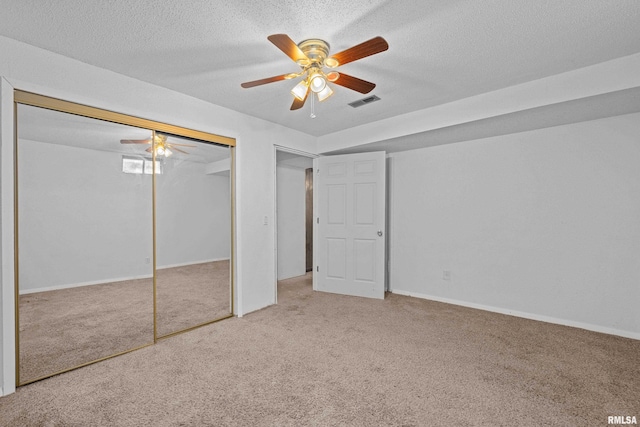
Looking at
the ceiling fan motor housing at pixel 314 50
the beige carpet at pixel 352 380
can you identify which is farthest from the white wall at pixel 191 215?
the ceiling fan motor housing at pixel 314 50

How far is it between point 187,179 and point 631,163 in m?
4.68

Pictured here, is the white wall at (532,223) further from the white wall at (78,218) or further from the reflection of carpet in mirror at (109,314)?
the white wall at (78,218)

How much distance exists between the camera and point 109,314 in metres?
2.68

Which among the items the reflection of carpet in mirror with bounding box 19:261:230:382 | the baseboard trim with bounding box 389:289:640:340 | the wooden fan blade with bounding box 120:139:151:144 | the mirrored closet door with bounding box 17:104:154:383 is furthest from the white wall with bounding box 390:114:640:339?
the mirrored closet door with bounding box 17:104:154:383

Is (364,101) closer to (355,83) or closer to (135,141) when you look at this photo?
(355,83)

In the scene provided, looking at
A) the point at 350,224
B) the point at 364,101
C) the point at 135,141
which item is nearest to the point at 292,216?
the point at 350,224

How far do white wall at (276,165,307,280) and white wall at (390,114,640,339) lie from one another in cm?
199

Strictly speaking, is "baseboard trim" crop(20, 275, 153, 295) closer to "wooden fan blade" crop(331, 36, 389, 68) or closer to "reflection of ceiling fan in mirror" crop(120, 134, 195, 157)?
"reflection of ceiling fan in mirror" crop(120, 134, 195, 157)

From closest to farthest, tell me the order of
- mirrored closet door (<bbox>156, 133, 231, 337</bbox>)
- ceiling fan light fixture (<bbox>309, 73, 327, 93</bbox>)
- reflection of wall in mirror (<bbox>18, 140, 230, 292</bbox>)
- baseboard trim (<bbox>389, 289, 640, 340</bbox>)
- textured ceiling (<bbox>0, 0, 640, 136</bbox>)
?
textured ceiling (<bbox>0, 0, 640, 136</bbox>), ceiling fan light fixture (<bbox>309, 73, 327, 93</bbox>), reflection of wall in mirror (<bbox>18, 140, 230, 292</bbox>), baseboard trim (<bbox>389, 289, 640, 340</bbox>), mirrored closet door (<bbox>156, 133, 231, 337</bbox>)

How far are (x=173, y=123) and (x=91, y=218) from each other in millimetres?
1164

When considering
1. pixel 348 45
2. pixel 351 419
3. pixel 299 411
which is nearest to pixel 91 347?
pixel 299 411

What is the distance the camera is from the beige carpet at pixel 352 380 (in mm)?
1696

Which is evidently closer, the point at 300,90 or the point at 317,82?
the point at 317,82

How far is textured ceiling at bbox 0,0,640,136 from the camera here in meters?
1.65
